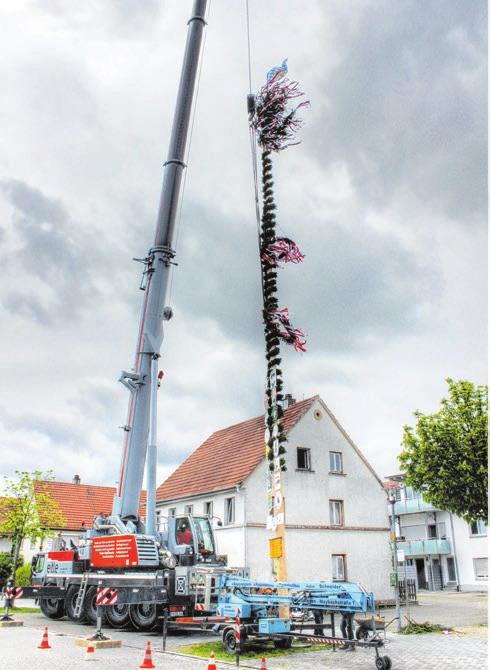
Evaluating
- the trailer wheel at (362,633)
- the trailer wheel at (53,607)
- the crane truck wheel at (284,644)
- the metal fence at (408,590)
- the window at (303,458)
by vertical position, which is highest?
the window at (303,458)

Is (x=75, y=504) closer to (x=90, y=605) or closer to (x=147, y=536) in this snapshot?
(x=90, y=605)

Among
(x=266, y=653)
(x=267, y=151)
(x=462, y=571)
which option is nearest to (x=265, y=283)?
(x=267, y=151)

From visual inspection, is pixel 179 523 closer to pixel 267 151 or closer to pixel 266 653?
pixel 266 653

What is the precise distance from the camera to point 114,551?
60.0ft

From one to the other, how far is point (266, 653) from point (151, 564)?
5.06m

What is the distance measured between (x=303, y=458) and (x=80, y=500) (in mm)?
22521

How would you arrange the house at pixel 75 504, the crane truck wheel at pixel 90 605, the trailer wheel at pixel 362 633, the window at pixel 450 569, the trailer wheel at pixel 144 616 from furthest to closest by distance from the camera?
the window at pixel 450 569 → the house at pixel 75 504 → the crane truck wheel at pixel 90 605 → the trailer wheel at pixel 144 616 → the trailer wheel at pixel 362 633

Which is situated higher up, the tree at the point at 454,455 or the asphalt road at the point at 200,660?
the tree at the point at 454,455

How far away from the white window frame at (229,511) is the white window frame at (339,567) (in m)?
4.90

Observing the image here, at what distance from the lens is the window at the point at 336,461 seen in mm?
30191

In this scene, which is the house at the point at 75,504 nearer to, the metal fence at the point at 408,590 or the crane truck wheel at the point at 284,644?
the metal fence at the point at 408,590

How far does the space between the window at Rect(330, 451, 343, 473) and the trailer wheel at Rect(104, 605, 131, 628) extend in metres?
A: 13.8

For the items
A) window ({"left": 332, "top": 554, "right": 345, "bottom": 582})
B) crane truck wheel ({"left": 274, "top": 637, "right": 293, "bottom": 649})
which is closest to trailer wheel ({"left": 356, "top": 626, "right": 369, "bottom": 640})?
crane truck wheel ({"left": 274, "top": 637, "right": 293, "bottom": 649})

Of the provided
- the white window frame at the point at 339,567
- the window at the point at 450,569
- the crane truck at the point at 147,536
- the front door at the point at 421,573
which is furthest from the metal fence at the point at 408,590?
the front door at the point at 421,573
